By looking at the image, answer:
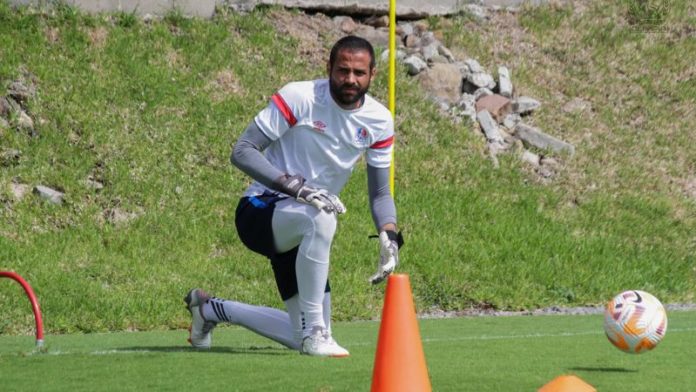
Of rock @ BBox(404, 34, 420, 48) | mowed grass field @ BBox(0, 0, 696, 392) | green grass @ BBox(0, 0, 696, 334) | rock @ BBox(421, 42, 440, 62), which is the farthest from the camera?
rock @ BBox(404, 34, 420, 48)

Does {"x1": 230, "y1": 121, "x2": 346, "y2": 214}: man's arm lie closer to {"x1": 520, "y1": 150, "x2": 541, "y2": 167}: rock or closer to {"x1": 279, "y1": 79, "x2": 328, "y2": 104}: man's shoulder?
{"x1": 279, "y1": 79, "x2": 328, "y2": 104}: man's shoulder

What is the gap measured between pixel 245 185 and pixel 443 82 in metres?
4.22

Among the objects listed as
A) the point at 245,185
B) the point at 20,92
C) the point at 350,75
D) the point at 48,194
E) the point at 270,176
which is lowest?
the point at 245,185

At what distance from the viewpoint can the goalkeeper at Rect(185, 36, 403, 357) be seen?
7469 mm

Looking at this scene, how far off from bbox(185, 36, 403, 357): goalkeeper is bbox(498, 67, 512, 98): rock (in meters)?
11.9

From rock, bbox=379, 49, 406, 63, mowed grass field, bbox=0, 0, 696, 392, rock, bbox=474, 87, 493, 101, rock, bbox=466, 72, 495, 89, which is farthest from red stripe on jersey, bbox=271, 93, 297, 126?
rock, bbox=466, 72, 495, 89

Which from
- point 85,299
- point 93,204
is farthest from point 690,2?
point 85,299

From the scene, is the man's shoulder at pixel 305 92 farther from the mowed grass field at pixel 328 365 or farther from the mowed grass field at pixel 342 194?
the mowed grass field at pixel 342 194

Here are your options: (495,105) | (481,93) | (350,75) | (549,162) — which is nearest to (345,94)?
(350,75)

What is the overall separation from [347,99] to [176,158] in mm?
8968

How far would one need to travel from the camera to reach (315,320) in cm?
767

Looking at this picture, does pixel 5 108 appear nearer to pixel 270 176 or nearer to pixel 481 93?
pixel 481 93

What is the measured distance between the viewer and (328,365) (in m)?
7.24

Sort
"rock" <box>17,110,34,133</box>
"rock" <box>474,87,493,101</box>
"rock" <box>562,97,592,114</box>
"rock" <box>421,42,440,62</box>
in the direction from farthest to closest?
"rock" <box>562,97,592,114</box>
"rock" <box>421,42,440,62</box>
"rock" <box>474,87,493,101</box>
"rock" <box>17,110,34,133</box>
